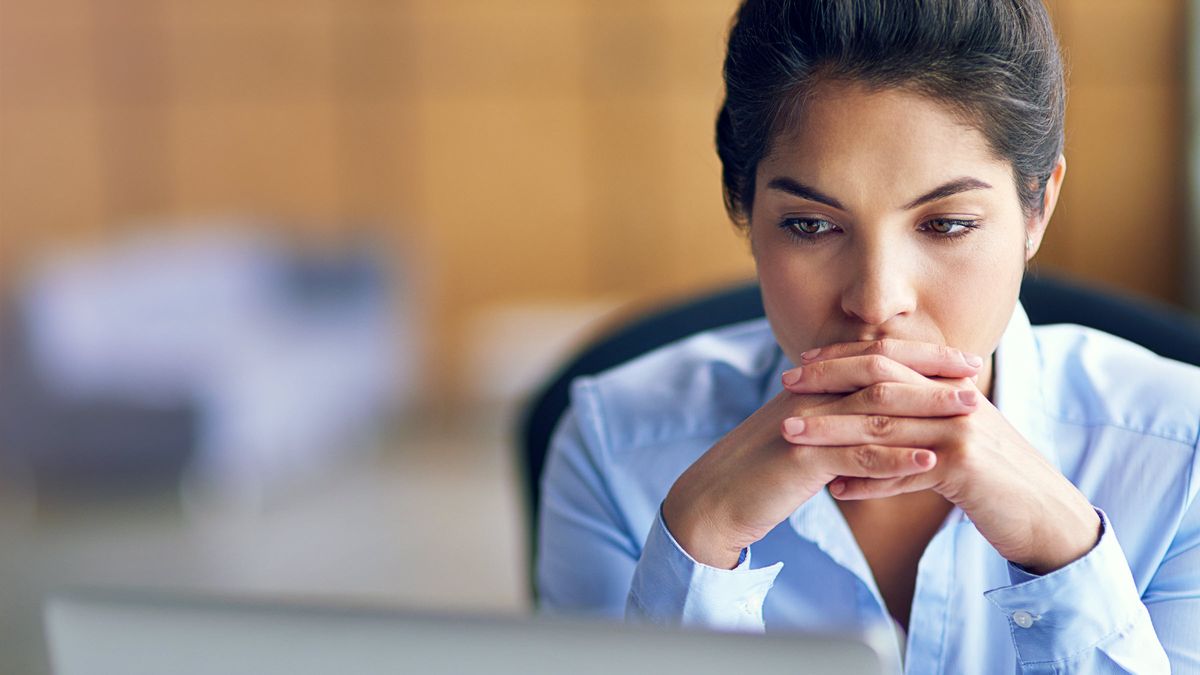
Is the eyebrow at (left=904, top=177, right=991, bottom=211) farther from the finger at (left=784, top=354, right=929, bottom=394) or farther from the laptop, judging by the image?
the laptop

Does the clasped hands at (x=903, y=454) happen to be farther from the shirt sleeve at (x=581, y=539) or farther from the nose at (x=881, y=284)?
the shirt sleeve at (x=581, y=539)

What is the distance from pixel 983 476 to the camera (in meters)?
0.87

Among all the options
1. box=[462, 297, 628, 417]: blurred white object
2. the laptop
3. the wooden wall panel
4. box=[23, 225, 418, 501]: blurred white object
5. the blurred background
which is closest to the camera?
the laptop

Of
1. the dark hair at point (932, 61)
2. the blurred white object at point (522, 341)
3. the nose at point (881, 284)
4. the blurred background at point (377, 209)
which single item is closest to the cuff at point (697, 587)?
the nose at point (881, 284)

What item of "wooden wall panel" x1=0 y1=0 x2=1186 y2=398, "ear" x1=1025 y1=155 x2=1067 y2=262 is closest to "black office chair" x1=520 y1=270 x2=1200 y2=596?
"ear" x1=1025 y1=155 x2=1067 y2=262

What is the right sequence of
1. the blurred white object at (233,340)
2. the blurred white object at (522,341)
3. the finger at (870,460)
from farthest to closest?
1. the blurred white object at (522,341)
2. the blurred white object at (233,340)
3. the finger at (870,460)

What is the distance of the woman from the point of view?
2.90 feet

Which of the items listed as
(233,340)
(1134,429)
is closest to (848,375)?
(1134,429)

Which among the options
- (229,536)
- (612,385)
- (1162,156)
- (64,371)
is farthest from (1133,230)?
(612,385)

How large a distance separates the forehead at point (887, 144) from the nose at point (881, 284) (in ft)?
0.15

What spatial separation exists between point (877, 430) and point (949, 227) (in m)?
0.16

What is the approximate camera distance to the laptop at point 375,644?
548 millimetres

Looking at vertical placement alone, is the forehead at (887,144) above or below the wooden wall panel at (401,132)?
above

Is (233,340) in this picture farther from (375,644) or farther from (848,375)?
(375,644)
